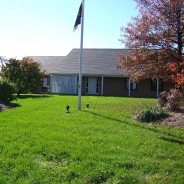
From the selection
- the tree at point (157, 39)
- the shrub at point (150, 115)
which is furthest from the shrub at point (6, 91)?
the shrub at point (150, 115)

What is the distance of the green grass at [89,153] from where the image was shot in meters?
5.81

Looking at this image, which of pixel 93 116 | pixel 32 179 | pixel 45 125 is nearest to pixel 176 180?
pixel 32 179

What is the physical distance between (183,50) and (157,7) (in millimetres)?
2935

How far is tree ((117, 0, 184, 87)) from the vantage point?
17609 millimetres

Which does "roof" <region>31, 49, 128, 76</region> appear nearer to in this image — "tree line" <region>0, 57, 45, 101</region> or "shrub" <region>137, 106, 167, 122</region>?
"tree line" <region>0, 57, 45, 101</region>

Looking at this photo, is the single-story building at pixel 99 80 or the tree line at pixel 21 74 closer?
the tree line at pixel 21 74

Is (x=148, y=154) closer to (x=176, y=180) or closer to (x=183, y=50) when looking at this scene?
(x=176, y=180)

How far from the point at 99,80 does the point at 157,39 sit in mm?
17929

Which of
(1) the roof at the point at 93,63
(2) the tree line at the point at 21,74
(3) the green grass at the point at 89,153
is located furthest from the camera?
(1) the roof at the point at 93,63

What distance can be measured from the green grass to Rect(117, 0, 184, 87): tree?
7968mm

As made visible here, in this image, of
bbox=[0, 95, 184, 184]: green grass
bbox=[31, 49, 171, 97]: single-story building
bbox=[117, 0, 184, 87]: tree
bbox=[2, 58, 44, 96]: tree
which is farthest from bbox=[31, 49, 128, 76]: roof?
bbox=[0, 95, 184, 184]: green grass

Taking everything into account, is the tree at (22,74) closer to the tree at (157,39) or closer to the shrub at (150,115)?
the tree at (157,39)

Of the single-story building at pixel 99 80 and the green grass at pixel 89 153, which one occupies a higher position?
the single-story building at pixel 99 80

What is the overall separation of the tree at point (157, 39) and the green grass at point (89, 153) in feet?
26.1
